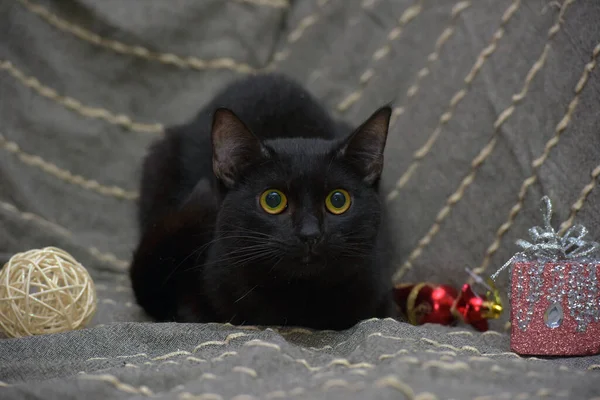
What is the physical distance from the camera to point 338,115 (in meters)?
1.87

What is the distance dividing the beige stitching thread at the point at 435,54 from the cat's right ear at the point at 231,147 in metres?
0.59

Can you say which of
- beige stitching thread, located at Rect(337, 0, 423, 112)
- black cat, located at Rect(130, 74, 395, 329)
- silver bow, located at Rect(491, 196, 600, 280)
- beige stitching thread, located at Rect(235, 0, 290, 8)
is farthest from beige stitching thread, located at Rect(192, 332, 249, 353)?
beige stitching thread, located at Rect(235, 0, 290, 8)

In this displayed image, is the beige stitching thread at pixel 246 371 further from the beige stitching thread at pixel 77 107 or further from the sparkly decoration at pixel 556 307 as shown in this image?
the beige stitching thread at pixel 77 107

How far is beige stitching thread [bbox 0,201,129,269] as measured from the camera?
1.73 meters

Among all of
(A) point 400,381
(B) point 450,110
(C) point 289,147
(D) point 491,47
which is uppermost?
(D) point 491,47

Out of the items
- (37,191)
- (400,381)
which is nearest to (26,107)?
(37,191)

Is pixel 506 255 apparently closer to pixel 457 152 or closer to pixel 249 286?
pixel 457 152

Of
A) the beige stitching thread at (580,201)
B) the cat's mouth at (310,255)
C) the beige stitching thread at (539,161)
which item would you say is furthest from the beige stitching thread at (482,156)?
the cat's mouth at (310,255)

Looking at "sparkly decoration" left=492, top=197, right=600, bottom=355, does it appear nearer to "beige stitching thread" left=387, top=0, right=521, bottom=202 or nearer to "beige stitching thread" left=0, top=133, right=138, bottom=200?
"beige stitching thread" left=387, top=0, right=521, bottom=202

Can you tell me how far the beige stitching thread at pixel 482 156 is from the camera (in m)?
1.40

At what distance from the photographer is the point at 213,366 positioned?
976 millimetres

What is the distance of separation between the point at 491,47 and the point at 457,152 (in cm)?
24

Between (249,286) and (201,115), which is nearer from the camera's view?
(249,286)

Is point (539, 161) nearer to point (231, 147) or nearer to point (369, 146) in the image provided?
point (369, 146)
